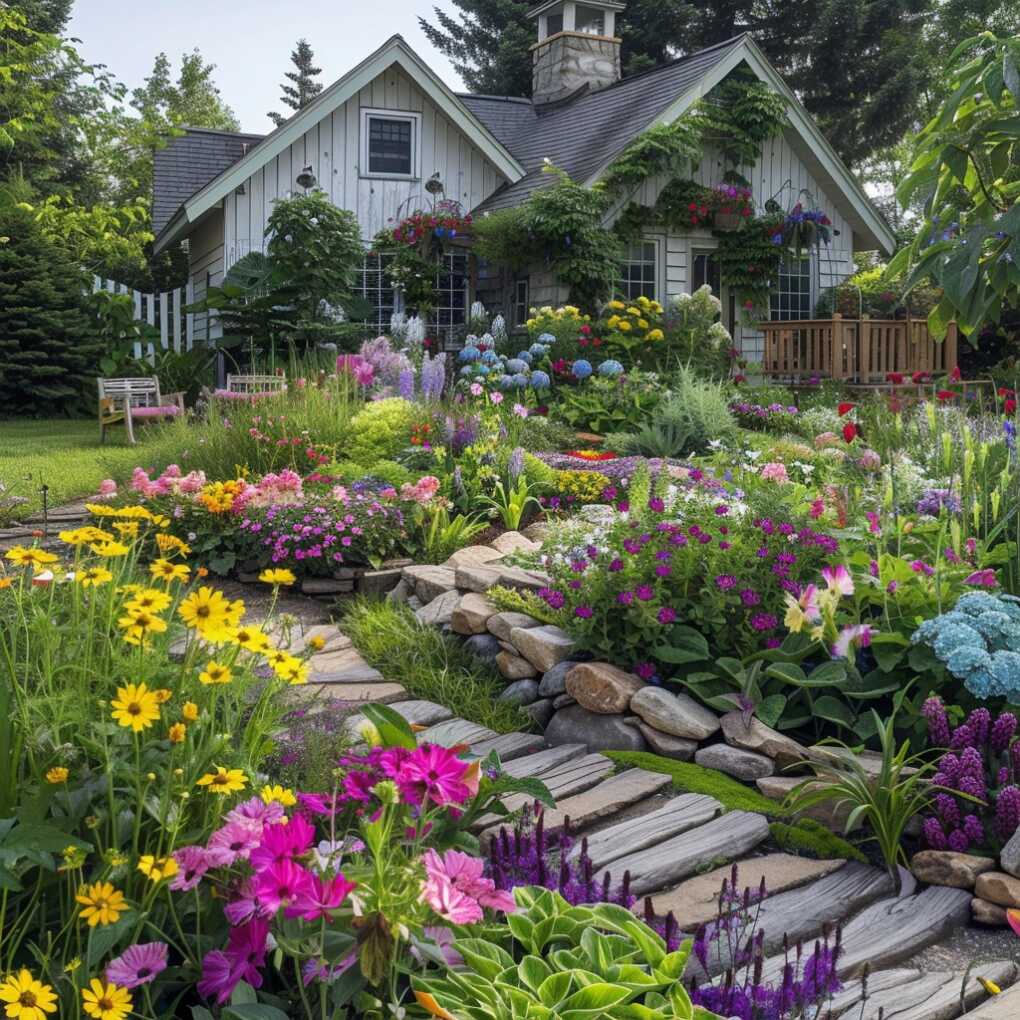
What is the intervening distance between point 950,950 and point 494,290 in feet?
44.5

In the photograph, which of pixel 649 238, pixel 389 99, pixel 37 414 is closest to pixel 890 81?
pixel 649 238

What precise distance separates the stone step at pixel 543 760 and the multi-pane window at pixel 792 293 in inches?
528

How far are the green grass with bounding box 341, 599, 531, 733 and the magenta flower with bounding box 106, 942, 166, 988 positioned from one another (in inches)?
89.8

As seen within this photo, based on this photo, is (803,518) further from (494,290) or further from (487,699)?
(494,290)

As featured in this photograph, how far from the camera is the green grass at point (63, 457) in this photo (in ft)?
25.8

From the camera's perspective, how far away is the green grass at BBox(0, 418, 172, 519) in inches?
310

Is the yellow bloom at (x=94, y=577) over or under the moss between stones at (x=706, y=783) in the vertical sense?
over

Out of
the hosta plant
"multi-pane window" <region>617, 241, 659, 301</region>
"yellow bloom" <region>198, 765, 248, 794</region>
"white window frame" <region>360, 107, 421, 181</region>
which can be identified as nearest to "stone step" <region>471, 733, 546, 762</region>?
the hosta plant

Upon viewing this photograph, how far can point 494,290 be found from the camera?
15.6 m


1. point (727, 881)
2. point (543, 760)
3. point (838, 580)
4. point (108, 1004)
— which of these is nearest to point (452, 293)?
point (543, 760)

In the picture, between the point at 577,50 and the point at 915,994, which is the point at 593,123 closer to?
the point at 577,50

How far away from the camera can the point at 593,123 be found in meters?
15.9

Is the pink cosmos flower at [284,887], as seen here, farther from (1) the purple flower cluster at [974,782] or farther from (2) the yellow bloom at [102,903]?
(1) the purple flower cluster at [974,782]

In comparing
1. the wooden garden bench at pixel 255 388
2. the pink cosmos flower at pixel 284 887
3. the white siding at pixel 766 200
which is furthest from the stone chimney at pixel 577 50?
the pink cosmos flower at pixel 284 887
